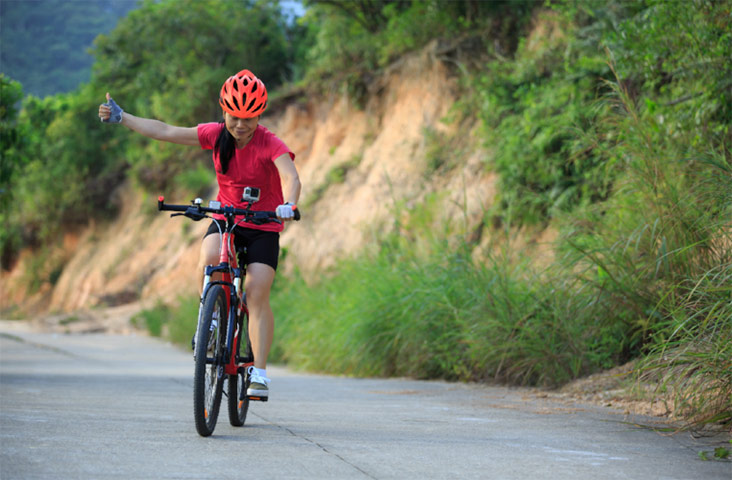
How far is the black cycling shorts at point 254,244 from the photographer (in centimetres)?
636

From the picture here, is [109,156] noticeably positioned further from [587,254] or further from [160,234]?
[587,254]

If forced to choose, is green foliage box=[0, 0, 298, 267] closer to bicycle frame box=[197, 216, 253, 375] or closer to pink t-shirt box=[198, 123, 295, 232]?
pink t-shirt box=[198, 123, 295, 232]

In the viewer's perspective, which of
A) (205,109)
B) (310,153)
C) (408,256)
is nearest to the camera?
(408,256)

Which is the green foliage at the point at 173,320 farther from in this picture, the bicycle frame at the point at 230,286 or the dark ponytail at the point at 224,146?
the bicycle frame at the point at 230,286

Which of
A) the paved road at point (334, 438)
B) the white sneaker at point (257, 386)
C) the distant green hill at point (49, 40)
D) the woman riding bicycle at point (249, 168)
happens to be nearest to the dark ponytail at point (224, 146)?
the woman riding bicycle at point (249, 168)

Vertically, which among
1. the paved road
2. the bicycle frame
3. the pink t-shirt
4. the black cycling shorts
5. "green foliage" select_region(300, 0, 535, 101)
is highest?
"green foliage" select_region(300, 0, 535, 101)

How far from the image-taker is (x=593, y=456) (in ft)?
16.8

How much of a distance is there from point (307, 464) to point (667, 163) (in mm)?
5369

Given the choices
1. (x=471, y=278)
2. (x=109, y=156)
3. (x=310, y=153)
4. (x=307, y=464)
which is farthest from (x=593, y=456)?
(x=109, y=156)

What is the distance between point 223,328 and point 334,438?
3.20ft

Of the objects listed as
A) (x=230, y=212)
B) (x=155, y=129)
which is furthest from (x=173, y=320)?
(x=230, y=212)

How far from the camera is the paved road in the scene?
179 inches

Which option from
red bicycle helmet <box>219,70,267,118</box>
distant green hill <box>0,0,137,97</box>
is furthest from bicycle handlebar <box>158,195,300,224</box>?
distant green hill <box>0,0,137,97</box>

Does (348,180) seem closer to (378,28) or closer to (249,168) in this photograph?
(378,28)
